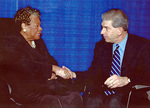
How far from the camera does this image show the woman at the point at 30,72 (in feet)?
7.26

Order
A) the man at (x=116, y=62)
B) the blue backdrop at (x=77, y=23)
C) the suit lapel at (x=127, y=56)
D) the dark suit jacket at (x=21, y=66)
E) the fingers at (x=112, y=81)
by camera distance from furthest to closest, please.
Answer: the blue backdrop at (x=77, y=23)
the suit lapel at (x=127, y=56)
the man at (x=116, y=62)
the dark suit jacket at (x=21, y=66)
the fingers at (x=112, y=81)

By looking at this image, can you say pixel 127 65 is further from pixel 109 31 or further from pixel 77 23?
pixel 77 23

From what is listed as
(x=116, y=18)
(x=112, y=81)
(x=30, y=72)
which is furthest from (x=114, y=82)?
(x=30, y=72)

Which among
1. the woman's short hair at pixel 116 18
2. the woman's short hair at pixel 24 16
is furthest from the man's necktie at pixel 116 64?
the woman's short hair at pixel 24 16

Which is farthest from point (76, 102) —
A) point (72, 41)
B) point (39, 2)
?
point (39, 2)

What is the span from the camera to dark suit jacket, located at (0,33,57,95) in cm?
219

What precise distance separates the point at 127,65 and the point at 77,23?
4.07 feet

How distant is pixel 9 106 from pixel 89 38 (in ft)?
5.64

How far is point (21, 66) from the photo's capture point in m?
2.23

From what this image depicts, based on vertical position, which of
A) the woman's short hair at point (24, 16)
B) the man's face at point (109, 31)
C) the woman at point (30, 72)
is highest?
the woman's short hair at point (24, 16)

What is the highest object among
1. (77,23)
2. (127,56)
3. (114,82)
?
(77,23)

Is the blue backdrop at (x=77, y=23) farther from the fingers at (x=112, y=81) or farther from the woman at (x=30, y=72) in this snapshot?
the fingers at (x=112, y=81)

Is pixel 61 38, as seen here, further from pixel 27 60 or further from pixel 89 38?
pixel 27 60

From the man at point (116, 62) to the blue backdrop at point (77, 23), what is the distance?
2.60 feet
